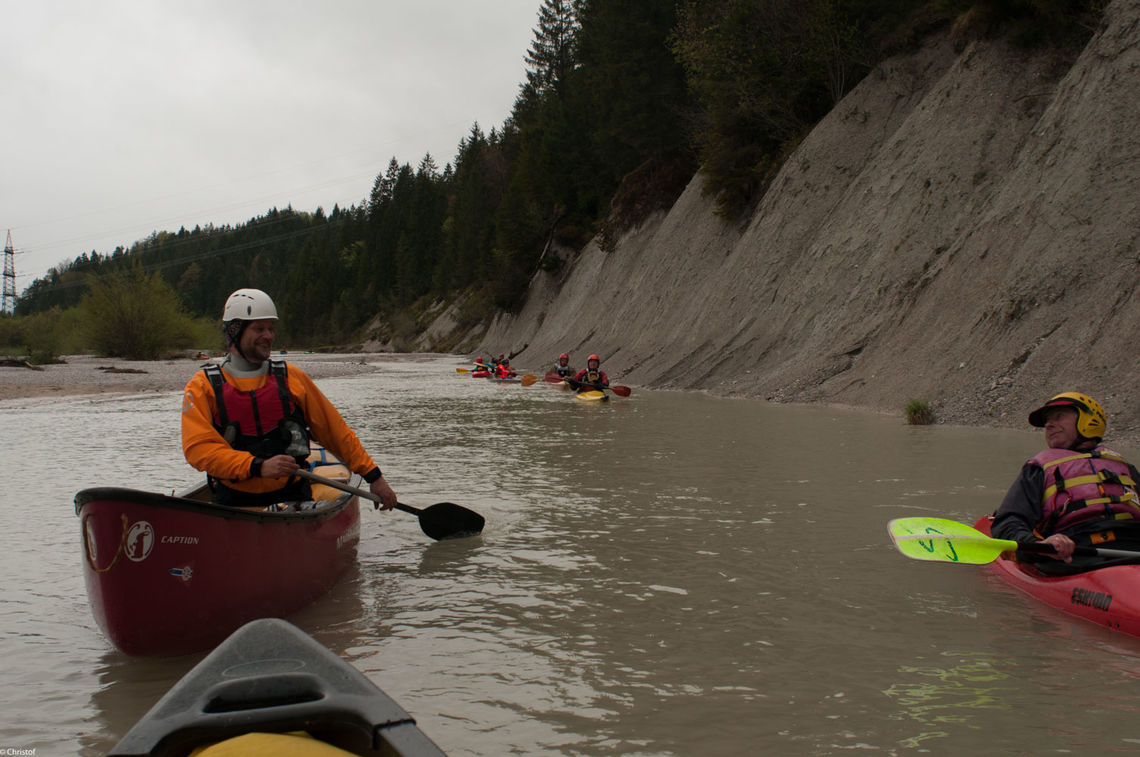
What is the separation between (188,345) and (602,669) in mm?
64299

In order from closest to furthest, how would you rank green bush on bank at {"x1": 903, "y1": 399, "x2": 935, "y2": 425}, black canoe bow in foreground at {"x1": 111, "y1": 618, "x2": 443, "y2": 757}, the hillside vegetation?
black canoe bow in foreground at {"x1": 111, "y1": 618, "x2": 443, "y2": 757}
green bush on bank at {"x1": 903, "y1": 399, "x2": 935, "y2": 425}
the hillside vegetation

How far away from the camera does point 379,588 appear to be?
591 cm

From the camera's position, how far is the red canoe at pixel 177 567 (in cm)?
422

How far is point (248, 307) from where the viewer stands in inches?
214

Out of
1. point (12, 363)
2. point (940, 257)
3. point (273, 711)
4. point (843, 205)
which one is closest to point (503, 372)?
point (843, 205)

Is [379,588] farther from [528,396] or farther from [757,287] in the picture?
[757,287]

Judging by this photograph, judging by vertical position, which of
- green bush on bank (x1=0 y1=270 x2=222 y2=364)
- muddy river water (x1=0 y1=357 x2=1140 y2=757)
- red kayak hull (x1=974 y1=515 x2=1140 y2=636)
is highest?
green bush on bank (x1=0 y1=270 x2=222 y2=364)

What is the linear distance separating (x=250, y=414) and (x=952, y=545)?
15.1 ft

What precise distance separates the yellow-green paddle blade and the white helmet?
174 inches

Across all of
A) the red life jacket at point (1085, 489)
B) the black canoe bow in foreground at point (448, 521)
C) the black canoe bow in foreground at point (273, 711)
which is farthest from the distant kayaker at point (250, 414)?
the red life jacket at point (1085, 489)

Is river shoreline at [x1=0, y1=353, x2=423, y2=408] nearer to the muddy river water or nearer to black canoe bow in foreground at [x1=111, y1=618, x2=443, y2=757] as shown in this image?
the muddy river water

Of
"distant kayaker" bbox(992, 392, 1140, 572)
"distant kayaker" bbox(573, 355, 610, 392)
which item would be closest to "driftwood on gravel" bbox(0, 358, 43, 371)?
"distant kayaker" bbox(573, 355, 610, 392)

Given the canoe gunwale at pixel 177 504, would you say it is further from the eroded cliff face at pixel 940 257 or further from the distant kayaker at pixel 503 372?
the distant kayaker at pixel 503 372

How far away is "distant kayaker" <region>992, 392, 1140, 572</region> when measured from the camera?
5211mm
